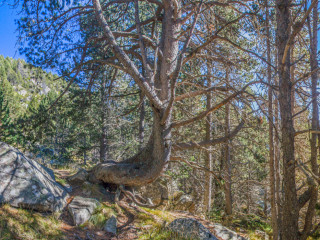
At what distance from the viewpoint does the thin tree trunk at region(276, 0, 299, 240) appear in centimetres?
270

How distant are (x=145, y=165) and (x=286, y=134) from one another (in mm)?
3031

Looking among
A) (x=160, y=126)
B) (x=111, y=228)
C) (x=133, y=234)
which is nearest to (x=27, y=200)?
(x=111, y=228)

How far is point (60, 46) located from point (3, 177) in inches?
138

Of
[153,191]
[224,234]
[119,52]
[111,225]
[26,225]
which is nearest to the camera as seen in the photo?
[26,225]

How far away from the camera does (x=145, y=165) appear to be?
4.93 m

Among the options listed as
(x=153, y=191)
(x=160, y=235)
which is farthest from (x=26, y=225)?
(x=153, y=191)

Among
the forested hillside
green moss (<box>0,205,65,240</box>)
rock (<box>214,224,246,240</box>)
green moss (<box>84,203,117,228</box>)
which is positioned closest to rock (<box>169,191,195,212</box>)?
the forested hillside

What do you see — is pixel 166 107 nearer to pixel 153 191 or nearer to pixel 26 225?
pixel 26 225

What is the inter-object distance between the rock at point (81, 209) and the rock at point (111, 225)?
0.40 meters

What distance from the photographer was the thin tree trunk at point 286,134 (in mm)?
2697

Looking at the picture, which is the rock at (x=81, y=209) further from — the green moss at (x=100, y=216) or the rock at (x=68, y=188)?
the rock at (x=68, y=188)

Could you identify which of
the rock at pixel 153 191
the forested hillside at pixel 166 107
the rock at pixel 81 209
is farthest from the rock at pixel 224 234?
the rock at pixel 81 209

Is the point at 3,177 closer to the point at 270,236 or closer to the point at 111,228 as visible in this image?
the point at 111,228

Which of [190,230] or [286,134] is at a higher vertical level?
[286,134]
